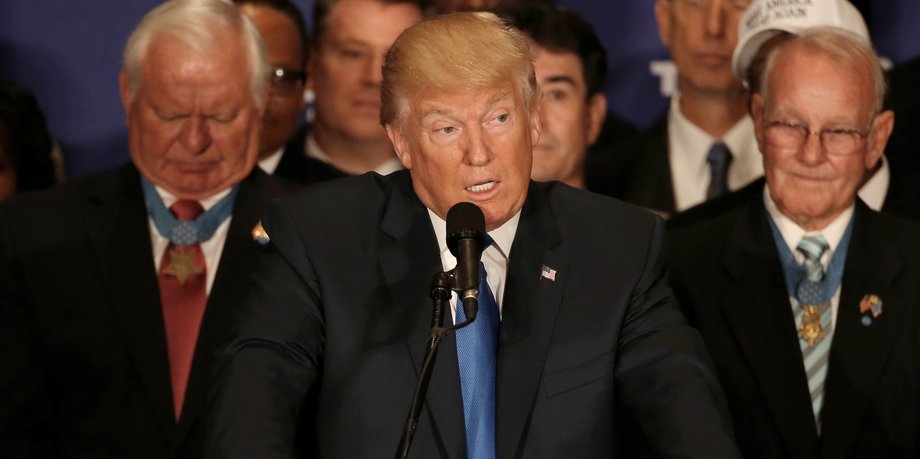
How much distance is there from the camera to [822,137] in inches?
154

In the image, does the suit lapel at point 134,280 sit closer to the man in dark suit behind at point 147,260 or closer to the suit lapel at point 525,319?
the man in dark suit behind at point 147,260

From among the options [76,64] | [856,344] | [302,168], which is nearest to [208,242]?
[302,168]

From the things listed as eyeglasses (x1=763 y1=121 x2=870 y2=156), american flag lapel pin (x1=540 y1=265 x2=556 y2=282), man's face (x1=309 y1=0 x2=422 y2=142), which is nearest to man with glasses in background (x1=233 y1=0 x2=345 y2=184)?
man's face (x1=309 y1=0 x2=422 y2=142)

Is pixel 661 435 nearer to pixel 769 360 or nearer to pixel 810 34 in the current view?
pixel 769 360

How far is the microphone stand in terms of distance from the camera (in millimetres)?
2352

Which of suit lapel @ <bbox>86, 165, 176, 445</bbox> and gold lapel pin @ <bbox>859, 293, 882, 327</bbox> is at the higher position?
gold lapel pin @ <bbox>859, 293, 882, 327</bbox>

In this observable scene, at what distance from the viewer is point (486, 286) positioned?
287 centimetres

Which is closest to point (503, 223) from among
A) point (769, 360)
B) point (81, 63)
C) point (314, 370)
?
point (314, 370)

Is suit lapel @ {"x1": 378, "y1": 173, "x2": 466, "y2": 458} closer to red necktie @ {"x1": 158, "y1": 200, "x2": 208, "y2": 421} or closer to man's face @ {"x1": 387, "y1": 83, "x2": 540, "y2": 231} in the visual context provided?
man's face @ {"x1": 387, "y1": 83, "x2": 540, "y2": 231}

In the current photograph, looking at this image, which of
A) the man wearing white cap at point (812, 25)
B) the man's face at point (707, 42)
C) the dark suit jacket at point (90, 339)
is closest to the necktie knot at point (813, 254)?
the man wearing white cap at point (812, 25)

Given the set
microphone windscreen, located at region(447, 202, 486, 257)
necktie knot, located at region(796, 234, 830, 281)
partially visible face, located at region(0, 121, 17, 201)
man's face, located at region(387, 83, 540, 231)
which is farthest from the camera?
partially visible face, located at region(0, 121, 17, 201)

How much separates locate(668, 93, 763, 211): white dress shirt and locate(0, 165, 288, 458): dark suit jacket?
179 centimetres

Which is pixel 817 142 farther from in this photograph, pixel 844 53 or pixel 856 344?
pixel 856 344

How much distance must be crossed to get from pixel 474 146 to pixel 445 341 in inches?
15.2
